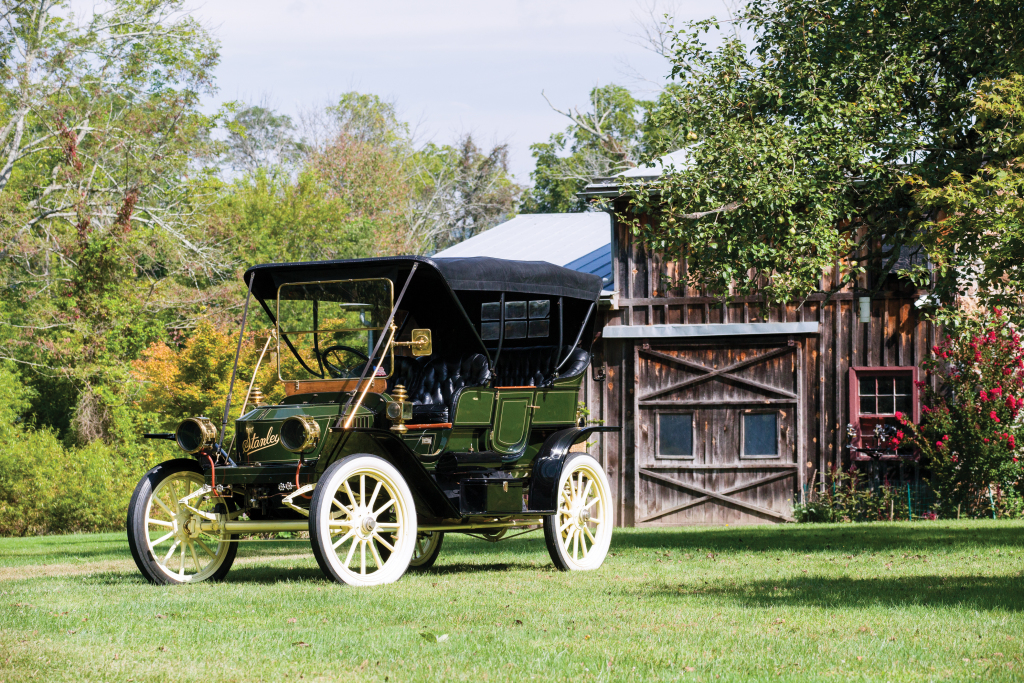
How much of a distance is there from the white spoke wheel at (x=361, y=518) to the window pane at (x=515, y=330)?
3028 millimetres

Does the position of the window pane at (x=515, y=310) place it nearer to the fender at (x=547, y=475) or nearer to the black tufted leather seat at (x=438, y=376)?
the black tufted leather seat at (x=438, y=376)

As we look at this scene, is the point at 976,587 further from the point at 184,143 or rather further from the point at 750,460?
the point at 184,143

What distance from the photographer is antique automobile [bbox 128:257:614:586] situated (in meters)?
9.35

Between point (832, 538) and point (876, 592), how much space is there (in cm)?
603

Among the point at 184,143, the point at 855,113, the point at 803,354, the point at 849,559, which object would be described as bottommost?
the point at 849,559

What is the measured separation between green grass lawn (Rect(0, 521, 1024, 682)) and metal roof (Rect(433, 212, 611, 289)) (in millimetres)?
10719

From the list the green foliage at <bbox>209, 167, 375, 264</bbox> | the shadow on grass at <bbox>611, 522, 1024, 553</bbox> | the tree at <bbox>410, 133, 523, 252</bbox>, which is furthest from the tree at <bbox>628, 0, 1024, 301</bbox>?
the tree at <bbox>410, 133, 523, 252</bbox>

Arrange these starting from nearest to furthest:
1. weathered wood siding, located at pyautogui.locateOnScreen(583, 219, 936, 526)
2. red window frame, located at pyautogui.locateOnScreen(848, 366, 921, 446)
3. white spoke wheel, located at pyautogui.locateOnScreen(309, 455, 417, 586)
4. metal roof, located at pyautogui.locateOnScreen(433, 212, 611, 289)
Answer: white spoke wheel, located at pyautogui.locateOnScreen(309, 455, 417, 586), red window frame, located at pyautogui.locateOnScreen(848, 366, 921, 446), weathered wood siding, located at pyautogui.locateOnScreen(583, 219, 936, 526), metal roof, located at pyautogui.locateOnScreen(433, 212, 611, 289)

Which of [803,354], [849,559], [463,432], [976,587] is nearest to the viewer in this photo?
[976,587]

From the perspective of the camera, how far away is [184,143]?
3422cm

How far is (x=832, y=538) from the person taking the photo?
14.6m

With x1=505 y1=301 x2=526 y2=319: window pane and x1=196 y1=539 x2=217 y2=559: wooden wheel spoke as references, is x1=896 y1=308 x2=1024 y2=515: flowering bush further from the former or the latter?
x1=196 y1=539 x2=217 y2=559: wooden wheel spoke

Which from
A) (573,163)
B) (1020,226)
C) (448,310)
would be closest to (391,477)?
(448,310)

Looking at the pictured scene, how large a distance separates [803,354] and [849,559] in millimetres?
8343
